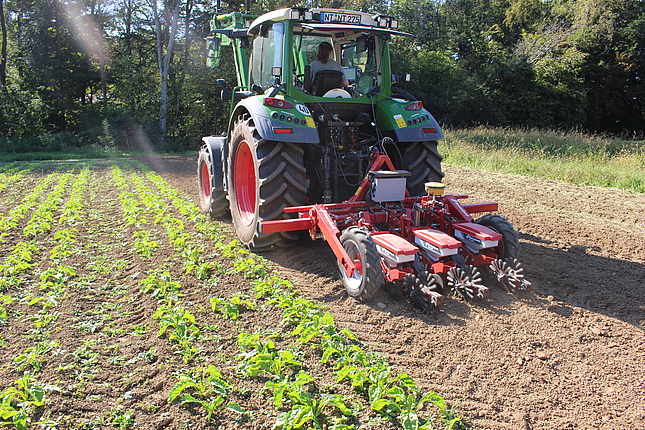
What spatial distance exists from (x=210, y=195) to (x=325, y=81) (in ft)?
8.70

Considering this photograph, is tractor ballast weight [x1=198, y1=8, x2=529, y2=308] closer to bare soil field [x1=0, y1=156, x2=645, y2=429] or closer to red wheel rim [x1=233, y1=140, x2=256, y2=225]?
red wheel rim [x1=233, y1=140, x2=256, y2=225]

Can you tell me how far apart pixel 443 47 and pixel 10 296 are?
1314 inches

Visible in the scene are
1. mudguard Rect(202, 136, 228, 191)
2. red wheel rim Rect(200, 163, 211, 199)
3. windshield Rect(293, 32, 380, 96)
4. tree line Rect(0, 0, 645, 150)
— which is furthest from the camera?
tree line Rect(0, 0, 645, 150)

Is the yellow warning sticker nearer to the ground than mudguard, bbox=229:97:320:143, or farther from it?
farther from it

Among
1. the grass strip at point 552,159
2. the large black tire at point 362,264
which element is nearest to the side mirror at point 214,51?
the large black tire at point 362,264

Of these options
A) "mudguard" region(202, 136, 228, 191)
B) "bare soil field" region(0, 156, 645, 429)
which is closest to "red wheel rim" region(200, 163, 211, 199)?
"mudguard" region(202, 136, 228, 191)

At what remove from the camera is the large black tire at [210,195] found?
274 inches

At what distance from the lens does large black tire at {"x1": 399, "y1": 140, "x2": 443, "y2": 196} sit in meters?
5.34

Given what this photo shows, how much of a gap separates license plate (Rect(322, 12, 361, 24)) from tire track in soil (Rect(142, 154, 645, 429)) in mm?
2567

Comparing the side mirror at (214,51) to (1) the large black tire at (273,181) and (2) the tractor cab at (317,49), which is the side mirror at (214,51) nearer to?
(2) the tractor cab at (317,49)

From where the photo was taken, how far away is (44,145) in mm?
22844

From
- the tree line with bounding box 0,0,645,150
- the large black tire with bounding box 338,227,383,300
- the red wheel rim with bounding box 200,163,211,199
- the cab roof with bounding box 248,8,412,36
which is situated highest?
the tree line with bounding box 0,0,645,150

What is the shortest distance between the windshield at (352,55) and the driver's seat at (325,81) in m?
0.22

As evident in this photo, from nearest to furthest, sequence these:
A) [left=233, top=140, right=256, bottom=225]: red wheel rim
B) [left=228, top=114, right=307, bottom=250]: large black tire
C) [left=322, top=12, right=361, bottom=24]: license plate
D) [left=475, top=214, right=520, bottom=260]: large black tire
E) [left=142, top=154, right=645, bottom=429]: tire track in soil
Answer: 1. [left=142, top=154, right=645, bottom=429]: tire track in soil
2. [left=475, top=214, right=520, bottom=260]: large black tire
3. [left=228, top=114, right=307, bottom=250]: large black tire
4. [left=322, top=12, right=361, bottom=24]: license plate
5. [left=233, top=140, right=256, bottom=225]: red wheel rim
